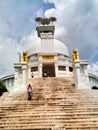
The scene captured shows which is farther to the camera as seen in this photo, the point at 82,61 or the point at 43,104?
the point at 82,61

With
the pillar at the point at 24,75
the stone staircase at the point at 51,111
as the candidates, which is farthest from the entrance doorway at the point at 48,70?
the stone staircase at the point at 51,111

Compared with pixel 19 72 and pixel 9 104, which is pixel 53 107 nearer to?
pixel 9 104

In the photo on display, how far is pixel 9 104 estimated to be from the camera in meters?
14.1

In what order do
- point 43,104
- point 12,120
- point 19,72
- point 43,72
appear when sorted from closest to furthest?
point 12,120
point 43,104
point 19,72
point 43,72

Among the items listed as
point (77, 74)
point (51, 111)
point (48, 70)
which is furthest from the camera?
point (48, 70)

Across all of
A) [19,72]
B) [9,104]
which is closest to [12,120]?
[9,104]

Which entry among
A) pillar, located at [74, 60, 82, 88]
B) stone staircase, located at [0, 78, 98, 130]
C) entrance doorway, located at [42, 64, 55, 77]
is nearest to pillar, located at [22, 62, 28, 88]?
stone staircase, located at [0, 78, 98, 130]

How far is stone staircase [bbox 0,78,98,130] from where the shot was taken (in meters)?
10.7

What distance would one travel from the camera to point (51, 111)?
12.6 meters

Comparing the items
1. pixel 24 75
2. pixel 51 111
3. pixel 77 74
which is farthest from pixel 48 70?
pixel 51 111

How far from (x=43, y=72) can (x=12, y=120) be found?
64.7 ft

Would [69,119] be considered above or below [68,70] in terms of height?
below

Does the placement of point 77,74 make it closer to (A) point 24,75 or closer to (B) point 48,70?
(A) point 24,75

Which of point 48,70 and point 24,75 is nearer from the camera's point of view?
point 24,75
